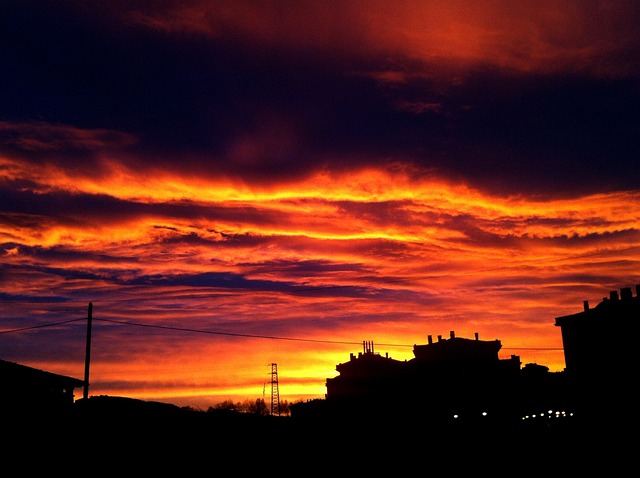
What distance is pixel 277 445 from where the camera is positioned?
58.3 feet

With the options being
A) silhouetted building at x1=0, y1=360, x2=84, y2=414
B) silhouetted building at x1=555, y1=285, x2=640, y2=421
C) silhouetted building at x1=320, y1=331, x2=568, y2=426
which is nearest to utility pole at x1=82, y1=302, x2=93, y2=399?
silhouetted building at x1=0, y1=360, x2=84, y2=414

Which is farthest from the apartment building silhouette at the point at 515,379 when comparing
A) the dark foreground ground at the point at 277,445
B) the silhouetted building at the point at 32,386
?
the silhouetted building at the point at 32,386

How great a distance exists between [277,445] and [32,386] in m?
22.8

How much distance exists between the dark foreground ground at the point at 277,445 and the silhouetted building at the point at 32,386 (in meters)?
17.4

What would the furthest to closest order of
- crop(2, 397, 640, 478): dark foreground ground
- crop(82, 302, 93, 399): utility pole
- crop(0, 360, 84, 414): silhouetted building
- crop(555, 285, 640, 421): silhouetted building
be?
1. crop(555, 285, 640, 421): silhouetted building
2. crop(82, 302, 93, 399): utility pole
3. crop(0, 360, 84, 414): silhouetted building
4. crop(2, 397, 640, 478): dark foreground ground

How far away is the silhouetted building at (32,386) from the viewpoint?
32.5m

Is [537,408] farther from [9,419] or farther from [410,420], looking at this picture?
[9,419]

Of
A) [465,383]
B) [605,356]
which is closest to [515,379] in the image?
[465,383]

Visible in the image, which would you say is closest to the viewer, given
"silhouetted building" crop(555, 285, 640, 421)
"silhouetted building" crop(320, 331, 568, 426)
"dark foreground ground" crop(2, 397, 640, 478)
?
"dark foreground ground" crop(2, 397, 640, 478)

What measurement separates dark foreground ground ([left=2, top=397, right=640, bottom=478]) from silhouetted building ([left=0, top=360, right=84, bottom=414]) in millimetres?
17371

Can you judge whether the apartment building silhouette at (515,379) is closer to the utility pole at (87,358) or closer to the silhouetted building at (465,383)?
the silhouetted building at (465,383)

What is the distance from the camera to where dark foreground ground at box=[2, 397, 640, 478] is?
1432 centimetres

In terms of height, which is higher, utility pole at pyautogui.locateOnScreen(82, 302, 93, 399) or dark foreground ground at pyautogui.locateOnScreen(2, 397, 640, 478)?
utility pole at pyautogui.locateOnScreen(82, 302, 93, 399)

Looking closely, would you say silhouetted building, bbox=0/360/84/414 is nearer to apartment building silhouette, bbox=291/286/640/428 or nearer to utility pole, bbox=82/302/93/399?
utility pole, bbox=82/302/93/399
